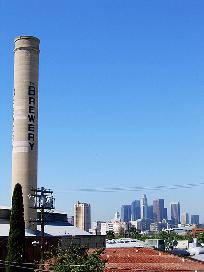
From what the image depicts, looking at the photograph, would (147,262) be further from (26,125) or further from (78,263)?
(26,125)

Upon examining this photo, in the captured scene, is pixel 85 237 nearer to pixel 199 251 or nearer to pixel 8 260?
pixel 199 251

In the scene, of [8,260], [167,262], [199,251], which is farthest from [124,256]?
[199,251]

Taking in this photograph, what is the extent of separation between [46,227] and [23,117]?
63.6 feet

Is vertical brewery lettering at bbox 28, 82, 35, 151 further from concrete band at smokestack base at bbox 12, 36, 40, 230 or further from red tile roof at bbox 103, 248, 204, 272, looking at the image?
red tile roof at bbox 103, 248, 204, 272

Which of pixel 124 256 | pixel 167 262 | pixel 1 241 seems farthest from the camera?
pixel 1 241

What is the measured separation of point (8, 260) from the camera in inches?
2127

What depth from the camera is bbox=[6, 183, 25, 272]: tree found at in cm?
5363

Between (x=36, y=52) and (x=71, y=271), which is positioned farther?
(x=36, y=52)

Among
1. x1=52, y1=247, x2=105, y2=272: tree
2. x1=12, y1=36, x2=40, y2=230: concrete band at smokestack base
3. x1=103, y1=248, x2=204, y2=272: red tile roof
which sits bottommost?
x1=103, y1=248, x2=204, y2=272: red tile roof

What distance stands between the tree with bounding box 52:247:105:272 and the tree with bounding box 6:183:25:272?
9.30 metres


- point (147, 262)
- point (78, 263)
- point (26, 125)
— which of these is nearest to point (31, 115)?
point (26, 125)

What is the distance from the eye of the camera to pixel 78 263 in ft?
145

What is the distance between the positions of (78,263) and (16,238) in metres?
13.8

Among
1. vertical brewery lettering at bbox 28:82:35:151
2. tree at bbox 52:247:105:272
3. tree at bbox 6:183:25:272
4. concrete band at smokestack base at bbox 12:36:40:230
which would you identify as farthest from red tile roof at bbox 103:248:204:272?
vertical brewery lettering at bbox 28:82:35:151
